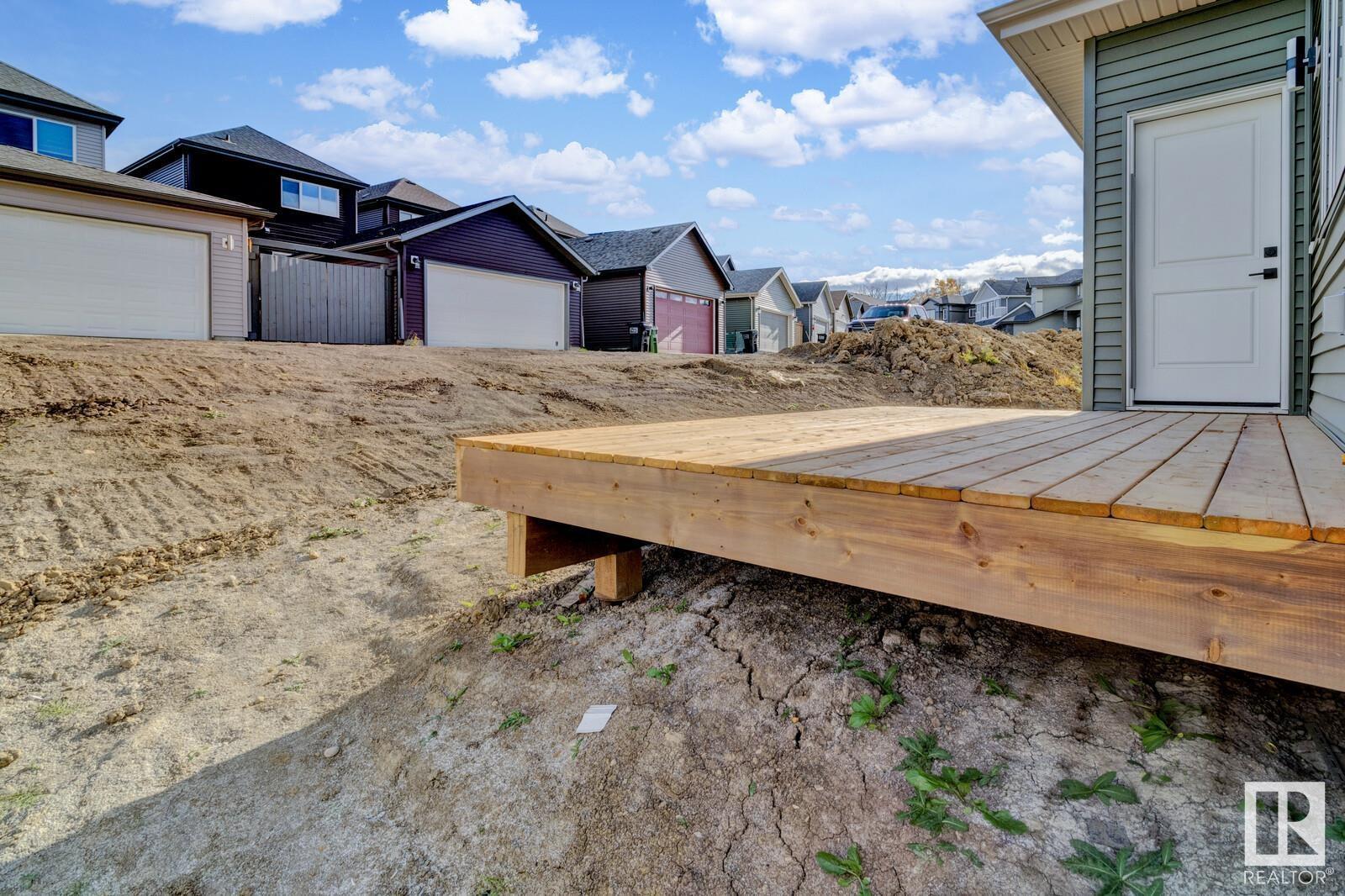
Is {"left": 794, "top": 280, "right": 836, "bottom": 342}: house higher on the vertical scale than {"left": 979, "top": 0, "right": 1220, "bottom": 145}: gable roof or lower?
higher

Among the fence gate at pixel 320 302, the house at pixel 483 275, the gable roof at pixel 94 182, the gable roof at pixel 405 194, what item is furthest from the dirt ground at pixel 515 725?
the gable roof at pixel 405 194

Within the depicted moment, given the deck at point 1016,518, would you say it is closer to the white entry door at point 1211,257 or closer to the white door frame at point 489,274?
the white entry door at point 1211,257

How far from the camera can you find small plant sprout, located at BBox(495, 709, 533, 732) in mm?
2105

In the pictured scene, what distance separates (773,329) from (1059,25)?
25.3 metres

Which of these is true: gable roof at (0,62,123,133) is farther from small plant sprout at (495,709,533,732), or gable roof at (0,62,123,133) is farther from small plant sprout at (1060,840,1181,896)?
small plant sprout at (1060,840,1181,896)

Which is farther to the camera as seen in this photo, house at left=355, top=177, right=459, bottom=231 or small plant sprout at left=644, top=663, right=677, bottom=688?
house at left=355, top=177, right=459, bottom=231

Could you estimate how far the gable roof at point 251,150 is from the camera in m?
14.1

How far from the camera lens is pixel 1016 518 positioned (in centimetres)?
131

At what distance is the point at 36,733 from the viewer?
217cm

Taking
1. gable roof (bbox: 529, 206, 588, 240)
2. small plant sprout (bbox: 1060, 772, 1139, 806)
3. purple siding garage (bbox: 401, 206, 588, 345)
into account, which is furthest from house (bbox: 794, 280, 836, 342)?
small plant sprout (bbox: 1060, 772, 1139, 806)

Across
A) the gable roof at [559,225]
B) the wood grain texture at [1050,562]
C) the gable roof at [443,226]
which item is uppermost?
the gable roof at [559,225]

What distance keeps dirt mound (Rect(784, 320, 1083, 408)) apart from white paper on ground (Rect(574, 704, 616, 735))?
9.08m

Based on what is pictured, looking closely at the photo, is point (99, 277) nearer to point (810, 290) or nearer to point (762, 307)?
point (762, 307)

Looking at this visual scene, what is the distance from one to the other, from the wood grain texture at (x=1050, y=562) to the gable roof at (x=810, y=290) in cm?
3534
